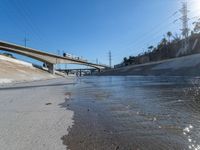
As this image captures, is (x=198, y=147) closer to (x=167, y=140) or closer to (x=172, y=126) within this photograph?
(x=167, y=140)

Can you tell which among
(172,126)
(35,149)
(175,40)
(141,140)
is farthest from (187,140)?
(175,40)

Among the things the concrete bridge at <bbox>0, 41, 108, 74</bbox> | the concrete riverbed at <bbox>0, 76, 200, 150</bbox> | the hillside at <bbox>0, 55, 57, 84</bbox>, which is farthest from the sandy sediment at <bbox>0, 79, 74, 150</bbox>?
the concrete bridge at <bbox>0, 41, 108, 74</bbox>

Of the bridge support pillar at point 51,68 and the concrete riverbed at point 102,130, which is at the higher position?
the bridge support pillar at point 51,68

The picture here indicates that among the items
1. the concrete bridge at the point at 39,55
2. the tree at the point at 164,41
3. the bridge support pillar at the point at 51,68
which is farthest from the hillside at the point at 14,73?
the tree at the point at 164,41

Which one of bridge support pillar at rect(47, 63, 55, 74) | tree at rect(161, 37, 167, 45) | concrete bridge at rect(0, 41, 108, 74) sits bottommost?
bridge support pillar at rect(47, 63, 55, 74)

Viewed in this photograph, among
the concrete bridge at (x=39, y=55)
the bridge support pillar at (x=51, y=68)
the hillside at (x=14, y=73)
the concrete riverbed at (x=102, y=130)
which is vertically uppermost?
the concrete bridge at (x=39, y=55)

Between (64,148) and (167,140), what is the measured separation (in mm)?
1981

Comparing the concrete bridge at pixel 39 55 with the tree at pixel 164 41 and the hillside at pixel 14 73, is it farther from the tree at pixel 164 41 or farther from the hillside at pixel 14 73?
the tree at pixel 164 41

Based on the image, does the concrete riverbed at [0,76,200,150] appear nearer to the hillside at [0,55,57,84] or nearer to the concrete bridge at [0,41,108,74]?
the hillside at [0,55,57,84]

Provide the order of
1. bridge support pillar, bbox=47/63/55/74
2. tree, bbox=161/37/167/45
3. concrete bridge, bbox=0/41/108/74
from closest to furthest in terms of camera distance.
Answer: concrete bridge, bbox=0/41/108/74 → bridge support pillar, bbox=47/63/55/74 → tree, bbox=161/37/167/45

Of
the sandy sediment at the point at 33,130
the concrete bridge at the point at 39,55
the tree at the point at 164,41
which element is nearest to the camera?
the sandy sediment at the point at 33,130

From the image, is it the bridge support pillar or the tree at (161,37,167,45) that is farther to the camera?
the tree at (161,37,167,45)

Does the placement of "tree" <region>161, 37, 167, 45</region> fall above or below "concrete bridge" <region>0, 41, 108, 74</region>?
above

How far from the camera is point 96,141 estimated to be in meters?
5.27
